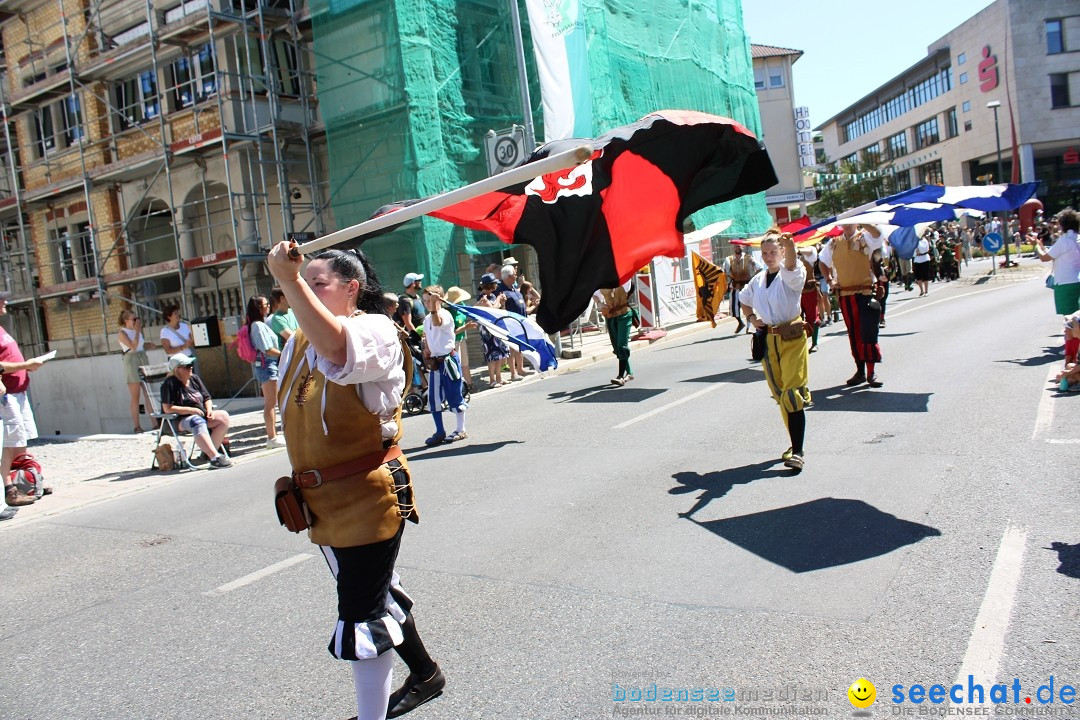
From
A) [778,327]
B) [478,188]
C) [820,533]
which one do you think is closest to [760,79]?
[778,327]

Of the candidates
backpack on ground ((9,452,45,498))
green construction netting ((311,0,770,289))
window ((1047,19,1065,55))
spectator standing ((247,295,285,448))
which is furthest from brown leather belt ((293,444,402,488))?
window ((1047,19,1065,55))

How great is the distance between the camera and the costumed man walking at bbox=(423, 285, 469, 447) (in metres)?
9.70

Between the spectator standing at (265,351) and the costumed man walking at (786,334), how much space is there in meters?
6.53

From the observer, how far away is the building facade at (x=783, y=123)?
155 feet

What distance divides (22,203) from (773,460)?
79.1 ft

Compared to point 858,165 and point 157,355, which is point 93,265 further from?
point 858,165

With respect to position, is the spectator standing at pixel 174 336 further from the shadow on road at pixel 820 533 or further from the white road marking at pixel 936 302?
the white road marking at pixel 936 302

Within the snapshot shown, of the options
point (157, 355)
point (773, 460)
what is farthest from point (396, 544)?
point (157, 355)

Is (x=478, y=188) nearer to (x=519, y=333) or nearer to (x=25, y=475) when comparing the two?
(x=519, y=333)

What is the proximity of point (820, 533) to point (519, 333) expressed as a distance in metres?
5.94

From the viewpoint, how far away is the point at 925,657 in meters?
3.50

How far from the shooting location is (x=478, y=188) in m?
2.86

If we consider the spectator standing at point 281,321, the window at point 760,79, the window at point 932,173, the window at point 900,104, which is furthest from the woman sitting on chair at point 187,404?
the window at point 932,173

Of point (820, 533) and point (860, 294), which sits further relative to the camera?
point (860, 294)
